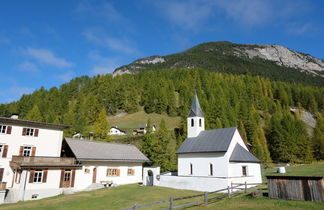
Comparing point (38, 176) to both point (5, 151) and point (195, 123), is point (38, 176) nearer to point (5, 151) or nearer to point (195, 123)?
point (5, 151)

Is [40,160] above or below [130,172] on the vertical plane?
above

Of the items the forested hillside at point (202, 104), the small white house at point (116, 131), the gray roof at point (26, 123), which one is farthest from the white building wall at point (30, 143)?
the small white house at point (116, 131)

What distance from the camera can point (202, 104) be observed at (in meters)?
85.6

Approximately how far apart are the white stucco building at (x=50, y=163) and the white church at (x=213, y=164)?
5.08 metres

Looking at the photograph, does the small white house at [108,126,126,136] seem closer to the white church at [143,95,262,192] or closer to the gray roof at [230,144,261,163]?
the white church at [143,95,262,192]

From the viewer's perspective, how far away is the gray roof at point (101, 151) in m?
30.1

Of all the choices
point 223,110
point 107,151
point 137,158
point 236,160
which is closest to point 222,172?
point 236,160

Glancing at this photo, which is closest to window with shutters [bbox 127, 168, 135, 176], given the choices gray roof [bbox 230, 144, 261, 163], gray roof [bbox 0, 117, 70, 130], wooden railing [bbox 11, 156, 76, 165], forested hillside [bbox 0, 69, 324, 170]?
wooden railing [bbox 11, 156, 76, 165]

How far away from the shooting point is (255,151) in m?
59.6

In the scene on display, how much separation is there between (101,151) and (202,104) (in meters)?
58.6

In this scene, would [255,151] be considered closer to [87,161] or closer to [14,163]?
[87,161]

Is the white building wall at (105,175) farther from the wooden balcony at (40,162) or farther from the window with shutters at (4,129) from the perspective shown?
the window with shutters at (4,129)

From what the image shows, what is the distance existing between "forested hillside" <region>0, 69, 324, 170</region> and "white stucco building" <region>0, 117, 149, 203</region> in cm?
2443

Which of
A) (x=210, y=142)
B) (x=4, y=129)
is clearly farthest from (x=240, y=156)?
(x=4, y=129)
